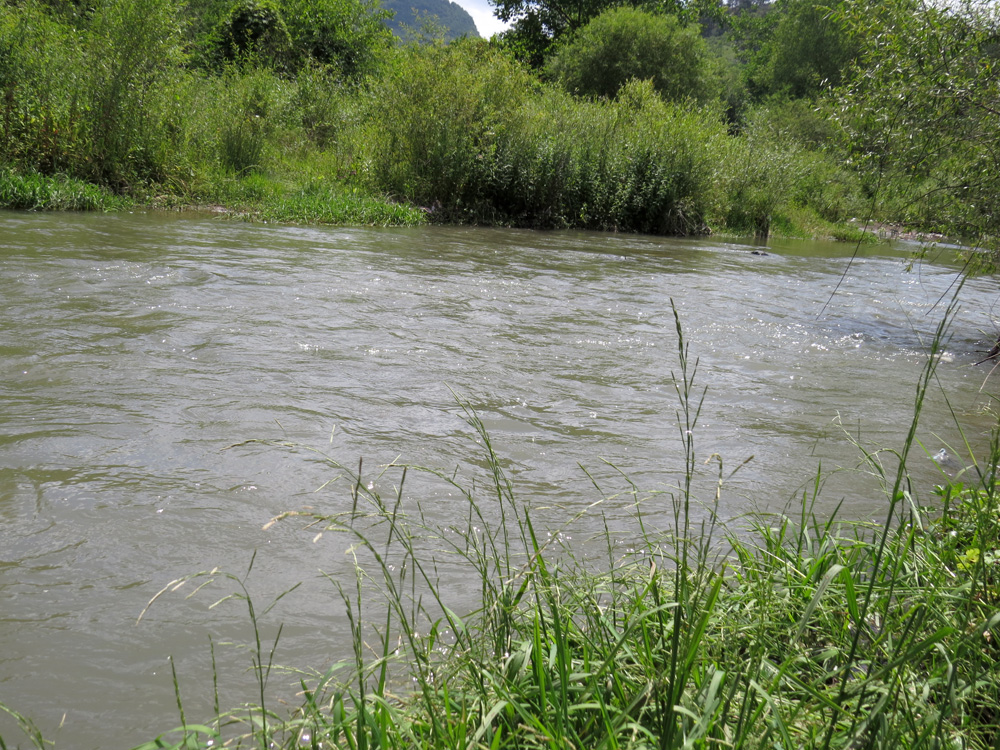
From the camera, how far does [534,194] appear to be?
17.5 m

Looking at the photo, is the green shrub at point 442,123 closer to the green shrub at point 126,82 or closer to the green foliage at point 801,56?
the green shrub at point 126,82

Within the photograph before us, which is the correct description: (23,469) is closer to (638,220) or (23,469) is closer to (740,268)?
(740,268)

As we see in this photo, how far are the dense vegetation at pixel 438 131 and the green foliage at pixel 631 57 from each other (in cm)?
800

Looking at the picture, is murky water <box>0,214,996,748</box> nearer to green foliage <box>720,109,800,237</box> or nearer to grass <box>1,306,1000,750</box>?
grass <box>1,306,1000,750</box>

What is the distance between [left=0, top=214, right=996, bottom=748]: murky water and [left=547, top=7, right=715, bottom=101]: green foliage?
2372cm

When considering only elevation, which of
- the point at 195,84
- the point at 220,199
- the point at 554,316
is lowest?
the point at 554,316

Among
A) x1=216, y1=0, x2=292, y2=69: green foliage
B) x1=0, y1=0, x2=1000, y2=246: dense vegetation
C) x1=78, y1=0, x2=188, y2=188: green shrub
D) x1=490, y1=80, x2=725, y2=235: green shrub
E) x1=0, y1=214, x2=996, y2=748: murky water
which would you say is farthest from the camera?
x1=216, y1=0, x2=292, y2=69: green foliage

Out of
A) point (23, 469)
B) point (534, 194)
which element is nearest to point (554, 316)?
point (23, 469)

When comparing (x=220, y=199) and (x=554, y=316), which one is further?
(x=220, y=199)

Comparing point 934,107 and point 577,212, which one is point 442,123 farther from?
point 934,107

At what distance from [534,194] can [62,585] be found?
15.8m

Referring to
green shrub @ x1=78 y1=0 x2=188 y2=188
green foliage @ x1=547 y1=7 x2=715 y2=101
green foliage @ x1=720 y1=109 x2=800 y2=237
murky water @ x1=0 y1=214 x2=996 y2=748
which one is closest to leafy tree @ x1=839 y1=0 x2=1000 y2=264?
murky water @ x1=0 y1=214 x2=996 y2=748

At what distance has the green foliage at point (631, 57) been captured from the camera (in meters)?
31.6

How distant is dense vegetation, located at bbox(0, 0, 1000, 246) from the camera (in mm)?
7145
